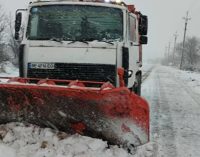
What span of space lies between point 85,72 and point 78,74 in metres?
0.12

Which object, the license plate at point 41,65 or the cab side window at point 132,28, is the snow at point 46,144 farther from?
the cab side window at point 132,28

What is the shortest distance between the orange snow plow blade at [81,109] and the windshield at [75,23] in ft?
4.90

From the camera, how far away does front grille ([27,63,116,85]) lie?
21.7ft

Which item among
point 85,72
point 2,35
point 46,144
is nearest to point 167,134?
point 85,72

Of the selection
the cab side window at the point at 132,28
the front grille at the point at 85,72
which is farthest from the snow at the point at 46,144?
the cab side window at the point at 132,28

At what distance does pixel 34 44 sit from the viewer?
691 cm

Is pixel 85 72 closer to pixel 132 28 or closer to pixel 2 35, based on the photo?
pixel 132 28

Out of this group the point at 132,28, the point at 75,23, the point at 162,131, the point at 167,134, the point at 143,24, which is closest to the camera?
the point at 75,23

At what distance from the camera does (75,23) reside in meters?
7.05

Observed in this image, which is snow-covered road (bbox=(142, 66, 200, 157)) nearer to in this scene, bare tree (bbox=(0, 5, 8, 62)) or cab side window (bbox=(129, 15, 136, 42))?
cab side window (bbox=(129, 15, 136, 42))


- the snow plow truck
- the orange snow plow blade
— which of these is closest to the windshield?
the snow plow truck

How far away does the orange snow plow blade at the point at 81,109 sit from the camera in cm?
514

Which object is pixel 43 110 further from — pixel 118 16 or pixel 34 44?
pixel 118 16

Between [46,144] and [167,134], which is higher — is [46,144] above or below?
above
